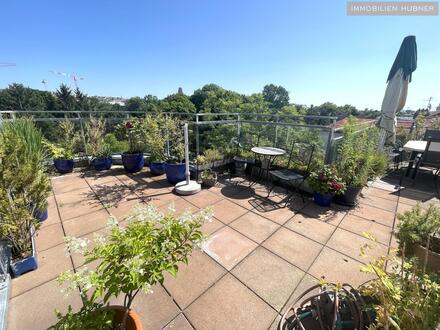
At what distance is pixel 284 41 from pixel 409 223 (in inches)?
285

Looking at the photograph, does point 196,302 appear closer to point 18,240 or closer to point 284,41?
point 18,240

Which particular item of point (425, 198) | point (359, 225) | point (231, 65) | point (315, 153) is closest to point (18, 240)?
point (359, 225)

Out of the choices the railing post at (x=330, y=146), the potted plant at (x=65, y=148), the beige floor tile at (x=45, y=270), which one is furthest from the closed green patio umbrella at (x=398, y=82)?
the potted plant at (x=65, y=148)

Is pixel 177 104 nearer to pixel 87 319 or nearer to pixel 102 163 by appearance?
pixel 102 163

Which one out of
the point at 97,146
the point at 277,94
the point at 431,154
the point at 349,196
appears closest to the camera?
the point at 349,196

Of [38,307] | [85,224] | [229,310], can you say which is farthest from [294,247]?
[85,224]

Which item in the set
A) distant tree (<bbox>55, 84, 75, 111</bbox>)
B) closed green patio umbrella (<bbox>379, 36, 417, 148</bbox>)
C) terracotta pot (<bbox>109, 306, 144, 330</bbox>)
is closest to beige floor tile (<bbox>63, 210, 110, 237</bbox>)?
terracotta pot (<bbox>109, 306, 144, 330</bbox>)

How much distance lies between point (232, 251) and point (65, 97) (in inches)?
1423

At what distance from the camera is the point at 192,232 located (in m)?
1.09

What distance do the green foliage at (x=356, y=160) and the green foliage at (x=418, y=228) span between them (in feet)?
5.23

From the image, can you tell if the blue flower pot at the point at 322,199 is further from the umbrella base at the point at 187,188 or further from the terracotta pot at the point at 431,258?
the umbrella base at the point at 187,188

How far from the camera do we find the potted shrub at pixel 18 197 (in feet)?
5.82

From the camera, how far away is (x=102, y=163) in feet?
15.9

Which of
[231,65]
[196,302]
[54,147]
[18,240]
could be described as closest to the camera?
[196,302]
